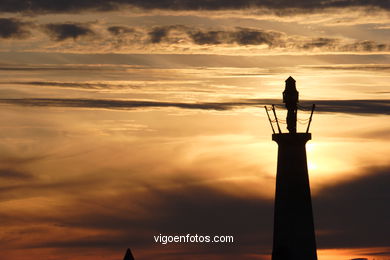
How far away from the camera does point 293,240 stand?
45.0 m

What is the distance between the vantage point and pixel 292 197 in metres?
45.3

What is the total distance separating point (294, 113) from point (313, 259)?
304 inches

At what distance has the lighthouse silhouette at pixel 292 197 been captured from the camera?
148ft

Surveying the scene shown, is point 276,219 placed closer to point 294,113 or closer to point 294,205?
point 294,205

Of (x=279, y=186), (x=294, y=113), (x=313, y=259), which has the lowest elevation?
(x=313, y=259)

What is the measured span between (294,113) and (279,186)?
3.97 m

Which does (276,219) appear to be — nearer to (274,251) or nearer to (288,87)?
(274,251)

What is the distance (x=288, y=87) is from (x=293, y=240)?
803 centimetres

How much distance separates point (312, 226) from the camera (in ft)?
149

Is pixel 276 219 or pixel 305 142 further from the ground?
pixel 305 142

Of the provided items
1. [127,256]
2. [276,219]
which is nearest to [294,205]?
[276,219]

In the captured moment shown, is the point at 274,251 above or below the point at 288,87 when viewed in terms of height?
below

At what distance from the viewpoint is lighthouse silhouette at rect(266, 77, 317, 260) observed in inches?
1770

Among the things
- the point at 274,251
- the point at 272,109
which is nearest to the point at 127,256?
the point at 274,251
